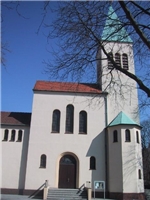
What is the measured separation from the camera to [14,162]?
907 inches

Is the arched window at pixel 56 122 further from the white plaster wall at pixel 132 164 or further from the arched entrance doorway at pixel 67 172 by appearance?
the white plaster wall at pixel 132 164

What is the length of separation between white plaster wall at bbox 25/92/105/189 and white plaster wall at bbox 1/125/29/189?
43.3 inches

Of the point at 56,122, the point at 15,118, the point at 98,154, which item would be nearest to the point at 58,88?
the point at 56,122

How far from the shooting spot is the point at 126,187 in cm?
2050

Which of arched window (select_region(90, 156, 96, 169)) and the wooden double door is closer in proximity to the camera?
the wooden double door

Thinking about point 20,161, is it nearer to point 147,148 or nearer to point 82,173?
point 82,173

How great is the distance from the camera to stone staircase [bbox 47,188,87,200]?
65.3 ft

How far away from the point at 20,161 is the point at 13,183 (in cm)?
216

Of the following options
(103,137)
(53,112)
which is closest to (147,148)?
(103,137)

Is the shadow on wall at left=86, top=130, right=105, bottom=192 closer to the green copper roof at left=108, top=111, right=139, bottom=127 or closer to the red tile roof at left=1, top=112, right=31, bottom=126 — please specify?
the green copper roof at left=108, top=111, right=139, bottom=127

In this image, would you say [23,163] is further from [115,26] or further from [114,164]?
[115,26]

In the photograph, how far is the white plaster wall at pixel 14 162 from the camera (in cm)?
2248

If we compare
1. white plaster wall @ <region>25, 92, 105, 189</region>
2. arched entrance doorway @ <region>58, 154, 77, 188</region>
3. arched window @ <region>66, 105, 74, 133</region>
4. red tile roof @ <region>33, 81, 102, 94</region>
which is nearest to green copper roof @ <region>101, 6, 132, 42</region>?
white plaster wall @ <region>25, 92, 105, 189</region>

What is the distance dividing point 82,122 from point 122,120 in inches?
164
